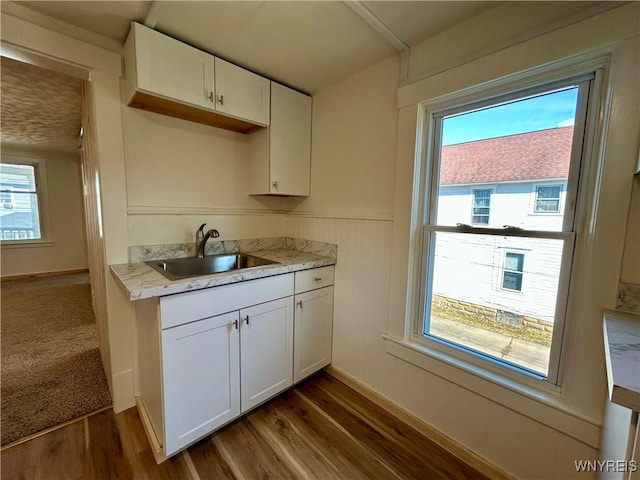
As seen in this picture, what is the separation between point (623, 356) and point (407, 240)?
1.00m

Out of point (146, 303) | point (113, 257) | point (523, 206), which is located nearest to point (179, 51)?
point (113, 257)

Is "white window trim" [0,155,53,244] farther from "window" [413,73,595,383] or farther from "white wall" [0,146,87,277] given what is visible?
"window" [413,73,595,383]

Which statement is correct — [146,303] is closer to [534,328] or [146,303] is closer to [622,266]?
[534,328]

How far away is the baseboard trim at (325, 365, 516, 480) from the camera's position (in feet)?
4.32

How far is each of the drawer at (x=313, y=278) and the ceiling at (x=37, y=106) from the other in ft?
8.23

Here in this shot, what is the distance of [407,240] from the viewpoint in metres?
1.60

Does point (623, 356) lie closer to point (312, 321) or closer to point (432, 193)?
point (432, 193)

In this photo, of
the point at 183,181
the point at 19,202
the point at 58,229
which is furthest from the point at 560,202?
the point at 19,202

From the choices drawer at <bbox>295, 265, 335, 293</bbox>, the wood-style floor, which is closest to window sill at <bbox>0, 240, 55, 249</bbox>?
the wood-style floor

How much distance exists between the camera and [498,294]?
1349mm

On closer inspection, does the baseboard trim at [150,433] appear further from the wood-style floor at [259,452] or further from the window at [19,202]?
the window at [19,202]

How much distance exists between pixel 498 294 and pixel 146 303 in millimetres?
1848

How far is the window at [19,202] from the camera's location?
14.3 feet

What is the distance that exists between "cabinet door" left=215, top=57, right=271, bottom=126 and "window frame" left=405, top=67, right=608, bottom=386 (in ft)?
3.45
